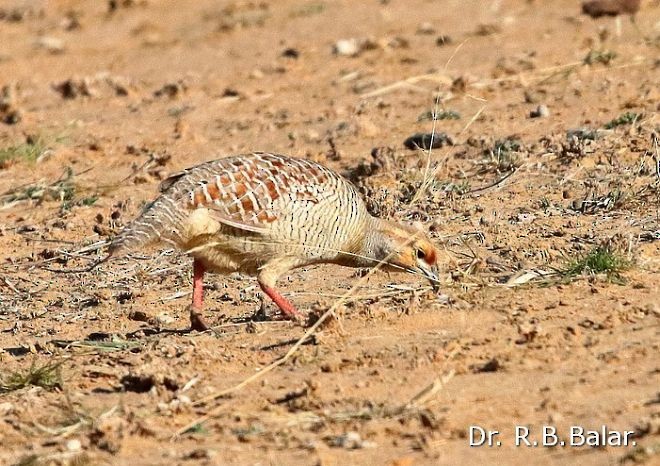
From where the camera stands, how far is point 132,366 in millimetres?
6684

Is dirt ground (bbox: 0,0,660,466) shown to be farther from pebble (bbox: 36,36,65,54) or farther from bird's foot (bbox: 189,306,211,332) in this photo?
pebble (bbox: 36,36,65,54)

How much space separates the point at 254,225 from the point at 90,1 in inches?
449

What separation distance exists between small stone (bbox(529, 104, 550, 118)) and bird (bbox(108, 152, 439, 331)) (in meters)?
2.89

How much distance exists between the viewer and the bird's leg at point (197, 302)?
23.8 feet

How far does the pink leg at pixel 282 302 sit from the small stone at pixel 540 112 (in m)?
3.63

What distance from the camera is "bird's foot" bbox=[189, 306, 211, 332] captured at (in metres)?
7.22

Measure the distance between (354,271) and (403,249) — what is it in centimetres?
71

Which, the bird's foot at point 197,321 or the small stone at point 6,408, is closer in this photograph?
the small stone at point 6,408

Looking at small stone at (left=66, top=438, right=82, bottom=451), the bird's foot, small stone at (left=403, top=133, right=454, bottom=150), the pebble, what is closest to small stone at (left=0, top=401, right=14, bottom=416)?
small stone at (left=66, top=438, right=82, bottom=451)

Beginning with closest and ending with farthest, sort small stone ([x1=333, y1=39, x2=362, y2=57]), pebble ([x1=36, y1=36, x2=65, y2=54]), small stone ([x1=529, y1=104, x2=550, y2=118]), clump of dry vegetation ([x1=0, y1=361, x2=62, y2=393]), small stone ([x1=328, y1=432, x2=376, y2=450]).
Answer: small stone ([x1=328, y1=432, x2=376, y2=450])
clump of dry vegetation ([x1=0, y1=361, x2=62, y2=393])
small stone ([x1=529, y1=104, x2=550, y2=118])
small stone ([x1=333, y1=39, x2=362, y2=57])
pebble ([x1=36, y1=36, x2=65, y2=54])

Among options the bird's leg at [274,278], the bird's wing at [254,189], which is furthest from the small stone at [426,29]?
the bird's leg at [274,278]

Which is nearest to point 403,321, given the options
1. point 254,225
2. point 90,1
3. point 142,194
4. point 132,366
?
point 254,225

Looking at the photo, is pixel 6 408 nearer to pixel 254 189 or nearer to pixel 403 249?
pixel 254 189

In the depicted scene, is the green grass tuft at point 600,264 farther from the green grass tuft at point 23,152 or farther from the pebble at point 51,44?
the pebble at point 51,44
